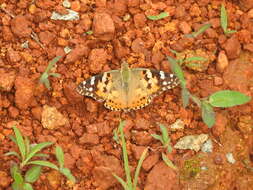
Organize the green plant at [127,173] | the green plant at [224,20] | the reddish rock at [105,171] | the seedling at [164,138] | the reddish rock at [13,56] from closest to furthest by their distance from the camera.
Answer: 1. the green plant at [127,173]
2. the reddish rock at [105,171]
3. the seedling at [164,138]
4. the reddish rock at [13,56]
5. the green plant at [224,20]

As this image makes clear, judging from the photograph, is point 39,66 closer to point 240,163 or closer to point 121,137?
point 121,137

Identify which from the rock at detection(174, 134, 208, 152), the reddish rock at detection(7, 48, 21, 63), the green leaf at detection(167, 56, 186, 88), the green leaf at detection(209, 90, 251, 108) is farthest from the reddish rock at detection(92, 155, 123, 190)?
the reddish rock at detection(7, 48, 21, 63)

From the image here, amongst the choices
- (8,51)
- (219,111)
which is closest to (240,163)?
(219,111)

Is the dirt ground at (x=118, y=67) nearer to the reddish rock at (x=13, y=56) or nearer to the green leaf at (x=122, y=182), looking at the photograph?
the reddish rock at (x=13, y=56)

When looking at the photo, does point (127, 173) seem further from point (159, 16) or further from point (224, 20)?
point (224, 20)

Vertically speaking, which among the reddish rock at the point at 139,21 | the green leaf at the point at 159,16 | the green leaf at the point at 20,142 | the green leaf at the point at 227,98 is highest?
the green leaf at the point at 159,16

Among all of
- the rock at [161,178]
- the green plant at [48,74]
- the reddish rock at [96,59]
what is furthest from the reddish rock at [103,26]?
the rock at [161,178]

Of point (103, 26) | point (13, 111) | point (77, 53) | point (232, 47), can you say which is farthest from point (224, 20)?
point (13, 111)
